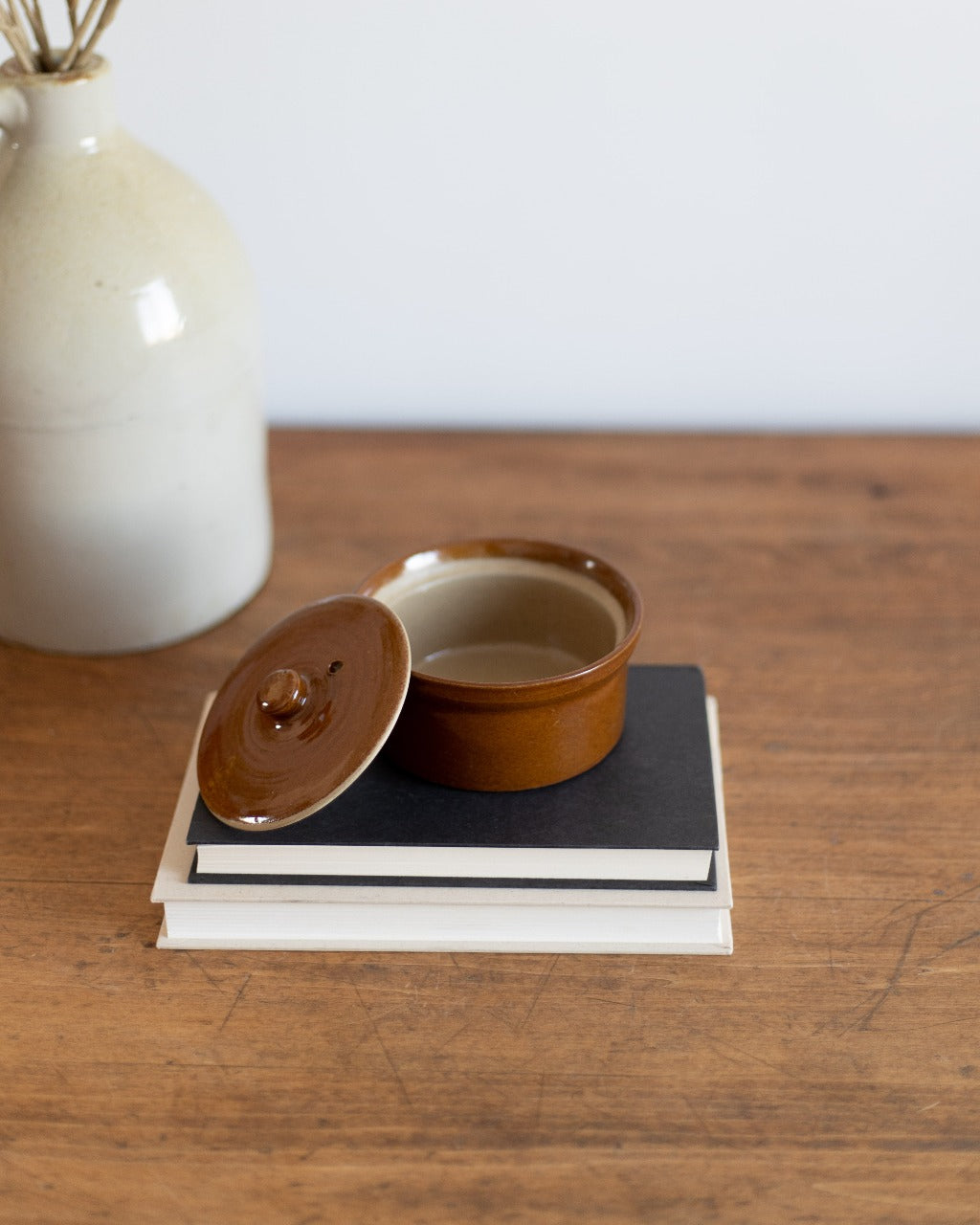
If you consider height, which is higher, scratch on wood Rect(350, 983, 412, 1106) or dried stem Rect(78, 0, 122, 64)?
dried stem Rect(78, 0, 122, 64)

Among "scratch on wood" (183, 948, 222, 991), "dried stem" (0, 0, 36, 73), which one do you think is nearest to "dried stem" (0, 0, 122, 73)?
"dried stem" (0, 0, 36, 73)

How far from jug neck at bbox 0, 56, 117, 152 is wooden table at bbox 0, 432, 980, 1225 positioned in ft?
1.05

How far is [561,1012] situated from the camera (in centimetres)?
59

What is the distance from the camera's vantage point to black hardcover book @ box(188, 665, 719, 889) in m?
0.60

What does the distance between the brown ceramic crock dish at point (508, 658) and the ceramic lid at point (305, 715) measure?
0.03 meters

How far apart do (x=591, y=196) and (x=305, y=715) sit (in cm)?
57

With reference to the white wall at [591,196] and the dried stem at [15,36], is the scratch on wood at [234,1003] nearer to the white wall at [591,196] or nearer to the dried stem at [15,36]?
the dried stem at [15,36]

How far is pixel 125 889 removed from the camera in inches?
26.0

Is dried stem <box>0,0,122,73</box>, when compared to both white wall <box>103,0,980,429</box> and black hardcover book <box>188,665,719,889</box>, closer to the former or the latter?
white wall <box>103,0,980,429</box>

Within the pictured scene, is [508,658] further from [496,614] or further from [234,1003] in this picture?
[234,1003]

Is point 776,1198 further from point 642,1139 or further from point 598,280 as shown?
point 598,280

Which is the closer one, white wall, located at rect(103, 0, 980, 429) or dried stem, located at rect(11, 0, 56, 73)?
dried stem, located at rect(11, 0, 56, 73)

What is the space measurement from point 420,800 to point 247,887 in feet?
0.30

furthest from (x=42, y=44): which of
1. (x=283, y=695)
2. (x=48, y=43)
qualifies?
(x=283, y=695)
